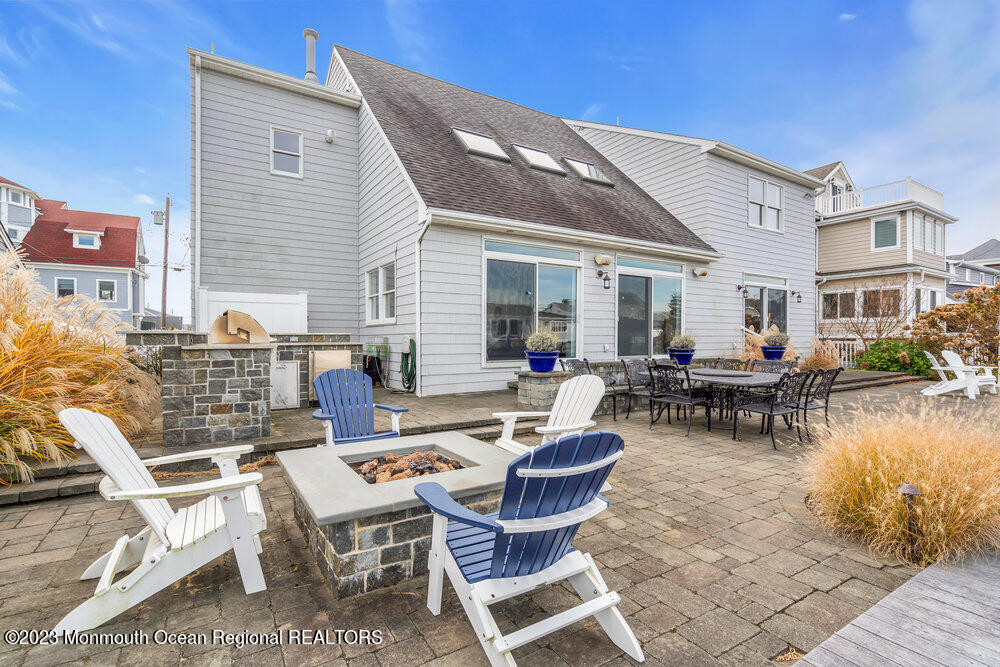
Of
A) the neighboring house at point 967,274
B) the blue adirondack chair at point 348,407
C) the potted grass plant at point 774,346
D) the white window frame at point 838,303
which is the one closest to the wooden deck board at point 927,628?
the blue adirondack chair at point 348,407

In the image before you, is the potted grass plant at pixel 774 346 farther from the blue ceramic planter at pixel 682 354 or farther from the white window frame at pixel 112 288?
the white window frame at pixel 112 288

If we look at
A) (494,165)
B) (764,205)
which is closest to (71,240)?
(494,165)

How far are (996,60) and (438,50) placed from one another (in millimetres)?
15272

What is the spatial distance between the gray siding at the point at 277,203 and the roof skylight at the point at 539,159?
3741mm

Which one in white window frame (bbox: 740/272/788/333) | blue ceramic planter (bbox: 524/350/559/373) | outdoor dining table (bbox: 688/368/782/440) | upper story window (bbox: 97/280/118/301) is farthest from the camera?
upper story window (bbox: 97/280/118/301)

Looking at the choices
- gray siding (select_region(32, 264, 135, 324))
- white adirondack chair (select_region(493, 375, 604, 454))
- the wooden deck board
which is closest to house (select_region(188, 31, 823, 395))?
white adirondack chair (select_region(493, 375, 604, 454))

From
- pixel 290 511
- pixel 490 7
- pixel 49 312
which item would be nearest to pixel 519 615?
pixel 290 511

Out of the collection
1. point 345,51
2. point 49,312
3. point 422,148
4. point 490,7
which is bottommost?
point 49,312

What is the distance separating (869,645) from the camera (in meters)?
1.75

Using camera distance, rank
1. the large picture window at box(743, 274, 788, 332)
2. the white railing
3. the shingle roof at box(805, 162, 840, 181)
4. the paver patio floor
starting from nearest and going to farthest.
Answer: the paver patio floor, the large picture window at box(743, 274, 788, 332), the white railing, the shingle roof at box(805, 162, 840, 181)

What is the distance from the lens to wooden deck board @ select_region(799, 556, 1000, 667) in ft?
5.52

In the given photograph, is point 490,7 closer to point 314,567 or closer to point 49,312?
point 49,312

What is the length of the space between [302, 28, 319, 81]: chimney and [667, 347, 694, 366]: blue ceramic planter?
10059mm

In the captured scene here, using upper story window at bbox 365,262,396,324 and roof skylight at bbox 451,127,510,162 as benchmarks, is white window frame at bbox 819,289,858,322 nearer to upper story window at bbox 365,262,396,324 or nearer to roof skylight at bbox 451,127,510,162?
roof skylight at bbox 451,127,510,162
